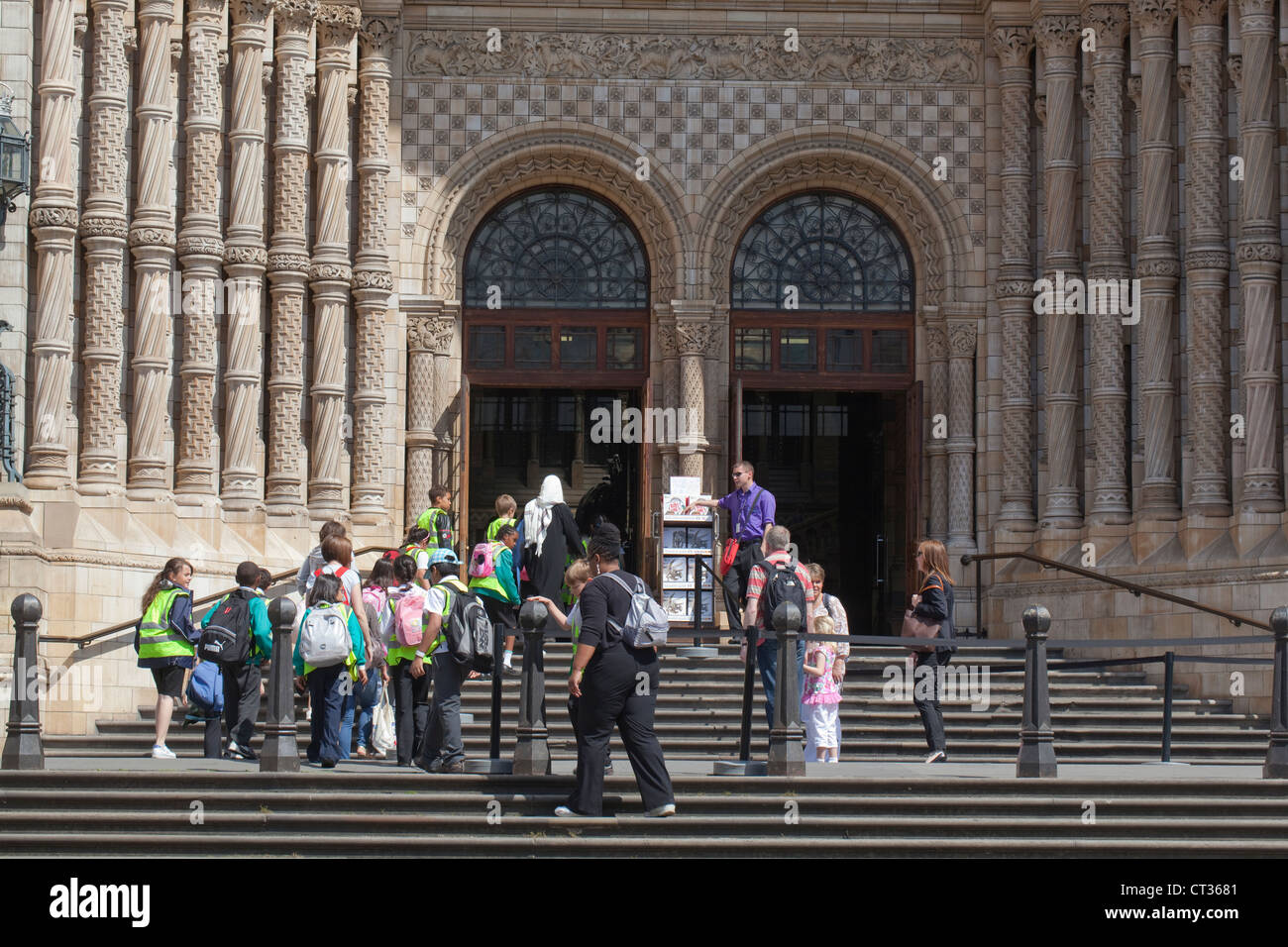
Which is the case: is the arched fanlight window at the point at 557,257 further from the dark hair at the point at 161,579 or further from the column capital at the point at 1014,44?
the dark hair at the point at 161,579

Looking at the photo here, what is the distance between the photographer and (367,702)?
15.7 meters

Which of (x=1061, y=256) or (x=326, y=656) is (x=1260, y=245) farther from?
(x=326, y=656)

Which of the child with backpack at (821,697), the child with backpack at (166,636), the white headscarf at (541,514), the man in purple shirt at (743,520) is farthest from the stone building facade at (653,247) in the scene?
the child with backpack at (821,697)

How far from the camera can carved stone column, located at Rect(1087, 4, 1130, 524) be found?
73.0 feet

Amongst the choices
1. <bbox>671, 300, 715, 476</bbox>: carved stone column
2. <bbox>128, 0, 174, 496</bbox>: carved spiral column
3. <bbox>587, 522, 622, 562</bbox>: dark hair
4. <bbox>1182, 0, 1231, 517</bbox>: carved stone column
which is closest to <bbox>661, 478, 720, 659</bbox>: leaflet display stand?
<bbox>671, 300, 715, 476</bbox>: carved stone column

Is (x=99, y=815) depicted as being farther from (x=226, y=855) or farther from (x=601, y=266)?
(x=601, y=266)

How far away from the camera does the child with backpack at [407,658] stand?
1423 cm

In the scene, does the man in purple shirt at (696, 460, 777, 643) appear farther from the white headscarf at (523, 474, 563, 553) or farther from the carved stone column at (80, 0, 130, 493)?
the carved stone column at (80, 0, 130, 493)

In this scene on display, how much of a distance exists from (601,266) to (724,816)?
12.6 meters

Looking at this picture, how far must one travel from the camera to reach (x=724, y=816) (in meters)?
12.6

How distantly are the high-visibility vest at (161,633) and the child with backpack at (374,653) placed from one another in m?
1.35

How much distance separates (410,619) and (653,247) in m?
10.8

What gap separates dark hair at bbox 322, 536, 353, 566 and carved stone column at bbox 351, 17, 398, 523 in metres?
8.17

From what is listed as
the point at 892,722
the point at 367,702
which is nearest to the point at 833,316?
the point at 892,722
